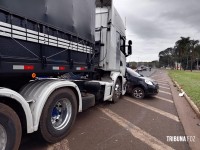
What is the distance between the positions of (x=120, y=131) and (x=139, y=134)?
17.3 inches

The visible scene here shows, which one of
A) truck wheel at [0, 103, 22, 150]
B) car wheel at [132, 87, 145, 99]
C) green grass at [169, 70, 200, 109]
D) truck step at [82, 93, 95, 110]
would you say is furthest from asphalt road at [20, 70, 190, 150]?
green grass at [169, 70, 200, 109]

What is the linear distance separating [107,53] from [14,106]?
4576 mm

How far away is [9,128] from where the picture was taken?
9.54 feet

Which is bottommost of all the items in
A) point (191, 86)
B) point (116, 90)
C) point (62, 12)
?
point (191, 86)

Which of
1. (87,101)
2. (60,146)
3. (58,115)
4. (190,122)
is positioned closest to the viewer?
(60,146)

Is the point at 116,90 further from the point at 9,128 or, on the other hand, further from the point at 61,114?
the point at 9,128

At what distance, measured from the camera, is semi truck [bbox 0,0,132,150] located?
9.59 ft

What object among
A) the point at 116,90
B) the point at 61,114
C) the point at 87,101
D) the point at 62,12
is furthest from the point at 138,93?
the point at 62,12

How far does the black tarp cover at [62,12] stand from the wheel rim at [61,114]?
4.90 ft

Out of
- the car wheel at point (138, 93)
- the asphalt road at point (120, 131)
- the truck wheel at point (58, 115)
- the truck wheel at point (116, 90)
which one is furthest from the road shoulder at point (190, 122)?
the truck wheel at point (58, 115)

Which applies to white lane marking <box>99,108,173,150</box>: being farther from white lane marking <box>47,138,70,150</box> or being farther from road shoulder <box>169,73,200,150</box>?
white lane marking <box>47,138,70,150</box>

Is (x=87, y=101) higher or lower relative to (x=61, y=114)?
higher

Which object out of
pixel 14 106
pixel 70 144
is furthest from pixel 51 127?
pixel 14 106

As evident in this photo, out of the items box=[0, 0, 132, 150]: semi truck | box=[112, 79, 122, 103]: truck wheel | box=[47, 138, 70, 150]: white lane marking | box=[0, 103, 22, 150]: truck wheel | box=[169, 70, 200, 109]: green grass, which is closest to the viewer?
box=[0, 103, 22, 150]: truck wheel
